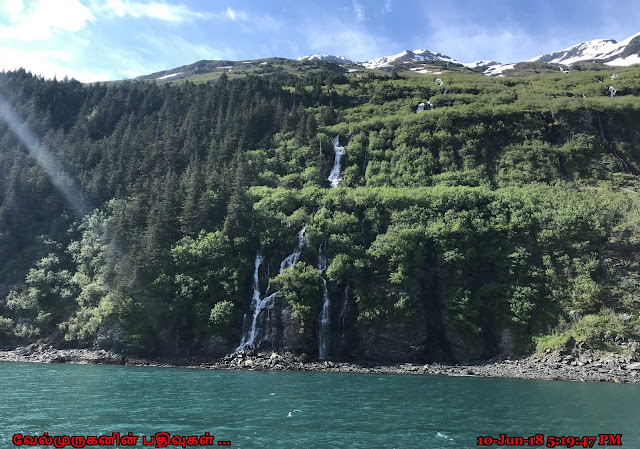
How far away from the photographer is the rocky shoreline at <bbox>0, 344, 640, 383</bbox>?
142 ft

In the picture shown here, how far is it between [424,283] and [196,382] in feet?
108

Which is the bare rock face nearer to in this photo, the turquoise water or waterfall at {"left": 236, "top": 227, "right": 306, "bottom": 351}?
the turquoise water

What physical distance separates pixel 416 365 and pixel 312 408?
2625 cm

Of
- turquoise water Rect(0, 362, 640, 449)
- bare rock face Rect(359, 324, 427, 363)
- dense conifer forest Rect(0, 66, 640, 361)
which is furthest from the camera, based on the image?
dense conifer forest Rect(0, 66, 640, 361)

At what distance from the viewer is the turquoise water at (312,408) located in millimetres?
22484

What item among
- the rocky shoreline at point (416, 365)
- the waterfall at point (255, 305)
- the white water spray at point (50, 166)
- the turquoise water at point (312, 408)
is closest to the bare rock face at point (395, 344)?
the rocky shoreline at point (416, 365)

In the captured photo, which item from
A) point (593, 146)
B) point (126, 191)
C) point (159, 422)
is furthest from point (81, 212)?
point (593, 146)

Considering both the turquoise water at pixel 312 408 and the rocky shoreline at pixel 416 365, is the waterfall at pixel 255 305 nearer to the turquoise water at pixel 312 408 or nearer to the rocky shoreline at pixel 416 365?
the rocky shoreline at pixel 416 365

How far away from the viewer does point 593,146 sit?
264 feet

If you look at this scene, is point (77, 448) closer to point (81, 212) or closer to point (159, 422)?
point (159, 422)

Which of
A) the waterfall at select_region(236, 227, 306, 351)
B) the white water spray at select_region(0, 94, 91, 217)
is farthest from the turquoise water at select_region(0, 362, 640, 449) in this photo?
the white water spray at select_region(0, 94, 91, 217)

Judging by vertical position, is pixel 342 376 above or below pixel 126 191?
below

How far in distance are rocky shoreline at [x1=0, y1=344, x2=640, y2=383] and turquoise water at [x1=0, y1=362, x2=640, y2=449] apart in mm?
3768

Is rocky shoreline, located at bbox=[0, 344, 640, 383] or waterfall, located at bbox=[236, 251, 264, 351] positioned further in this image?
waterfall, located at bbox=[236, 251, 264, 351]
